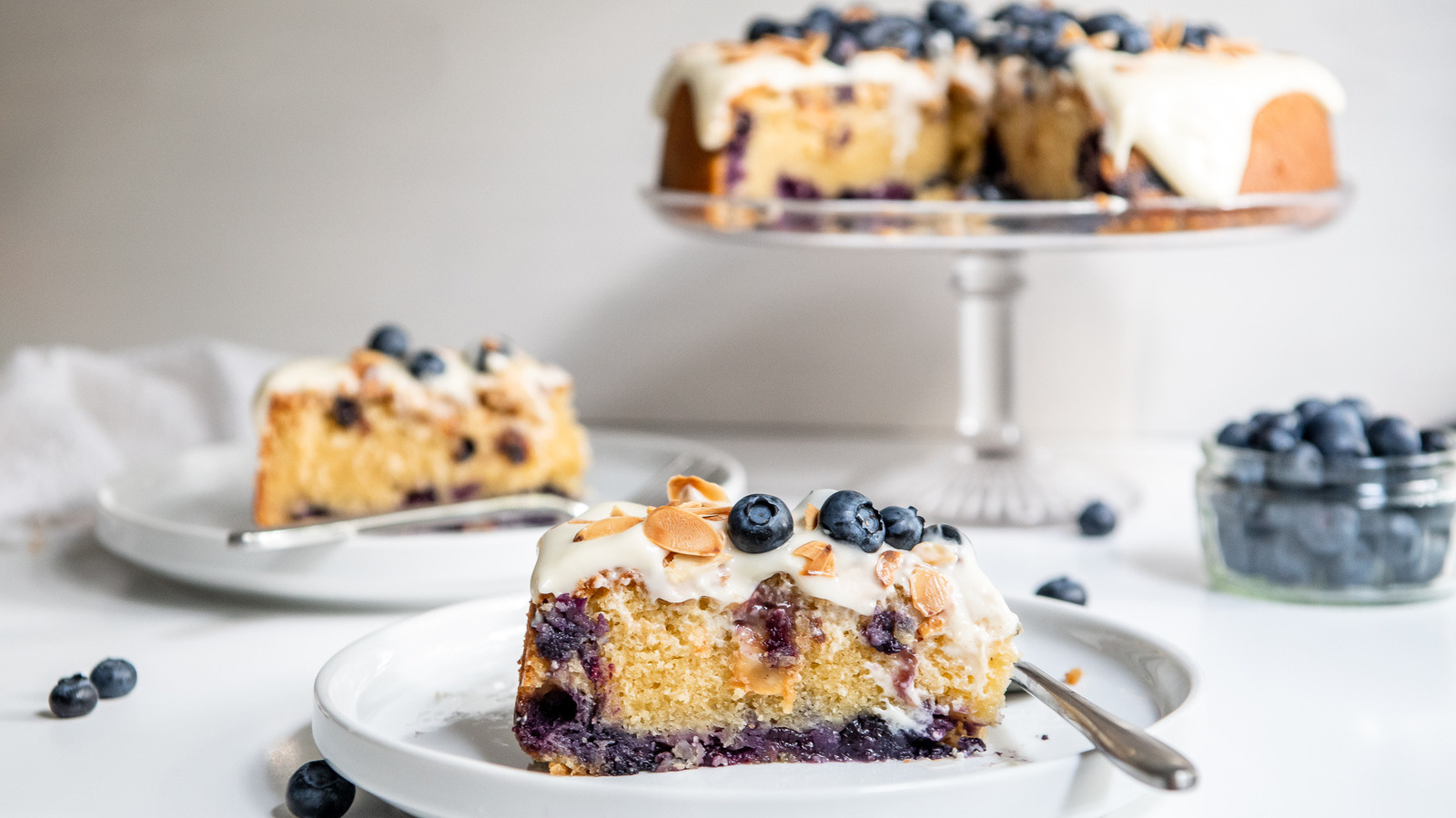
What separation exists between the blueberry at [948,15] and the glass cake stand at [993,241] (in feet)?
1.18

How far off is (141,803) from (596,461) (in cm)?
106

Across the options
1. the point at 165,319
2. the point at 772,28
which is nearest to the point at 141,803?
the point at 772,28

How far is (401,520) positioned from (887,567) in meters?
0.76

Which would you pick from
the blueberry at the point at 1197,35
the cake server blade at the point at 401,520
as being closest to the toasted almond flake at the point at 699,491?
the cake server blade at the point at 401,520

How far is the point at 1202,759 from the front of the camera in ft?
3.76

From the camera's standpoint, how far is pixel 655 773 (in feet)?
3.49

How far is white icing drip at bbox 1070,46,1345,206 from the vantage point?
1785mm

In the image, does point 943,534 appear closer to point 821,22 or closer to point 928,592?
point 928,592

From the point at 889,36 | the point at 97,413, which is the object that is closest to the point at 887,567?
the point at 889,36

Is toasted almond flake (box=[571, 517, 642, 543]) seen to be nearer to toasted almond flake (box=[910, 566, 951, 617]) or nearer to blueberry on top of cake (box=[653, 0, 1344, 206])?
toasted almond flake (box=[910, 566, 951, 617])

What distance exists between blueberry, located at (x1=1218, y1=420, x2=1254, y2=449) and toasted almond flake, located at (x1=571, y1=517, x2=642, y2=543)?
2.78ft

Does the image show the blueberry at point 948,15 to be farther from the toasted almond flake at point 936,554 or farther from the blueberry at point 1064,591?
the toasted almond flake at point 936,554

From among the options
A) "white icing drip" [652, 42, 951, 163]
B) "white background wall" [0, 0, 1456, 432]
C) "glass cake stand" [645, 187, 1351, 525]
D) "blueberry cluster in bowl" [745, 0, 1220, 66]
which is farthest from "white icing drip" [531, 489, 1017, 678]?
"white background wall" [0, 0, 1456, 432]

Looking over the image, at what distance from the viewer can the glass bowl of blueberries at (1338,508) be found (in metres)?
1.52
